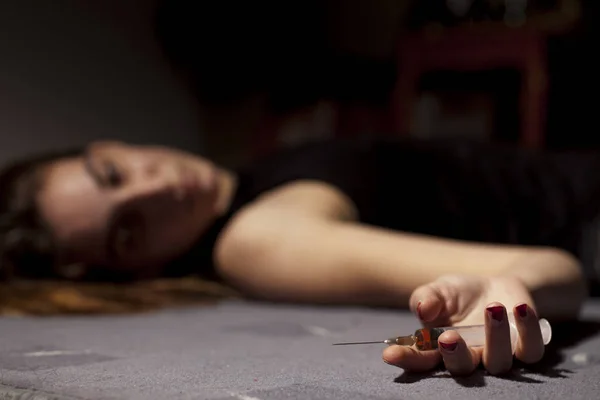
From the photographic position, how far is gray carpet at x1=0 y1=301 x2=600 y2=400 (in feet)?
1.77

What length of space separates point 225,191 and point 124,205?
25cm

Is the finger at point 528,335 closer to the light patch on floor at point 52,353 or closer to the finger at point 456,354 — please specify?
the finger at point 456,354

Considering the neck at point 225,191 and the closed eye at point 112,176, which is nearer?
the closed eye at point 112,176

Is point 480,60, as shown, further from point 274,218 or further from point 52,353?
point 52,353

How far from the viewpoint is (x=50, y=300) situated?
1.12m

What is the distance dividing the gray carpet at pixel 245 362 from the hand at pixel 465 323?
0.01 meters

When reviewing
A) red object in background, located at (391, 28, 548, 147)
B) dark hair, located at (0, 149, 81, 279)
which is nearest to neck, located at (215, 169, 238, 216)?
dark hair, located at (0, 149, 81, 279)

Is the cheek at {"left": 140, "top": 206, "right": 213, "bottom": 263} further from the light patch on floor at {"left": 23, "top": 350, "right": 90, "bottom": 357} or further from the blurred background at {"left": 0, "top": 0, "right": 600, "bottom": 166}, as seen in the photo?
the blurred background at {"left": 0, "top": 0, "right": 600, "bottom": 166}

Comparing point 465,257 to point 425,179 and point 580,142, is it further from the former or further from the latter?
point 580,142

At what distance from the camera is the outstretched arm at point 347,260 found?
840mm

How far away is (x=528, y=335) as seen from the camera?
57 centimetres

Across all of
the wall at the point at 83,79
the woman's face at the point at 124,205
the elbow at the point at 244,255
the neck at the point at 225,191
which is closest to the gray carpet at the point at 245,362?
the elbow at the point at 244,255

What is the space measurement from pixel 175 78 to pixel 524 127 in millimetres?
1291

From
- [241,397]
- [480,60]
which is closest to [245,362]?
[241,397]
